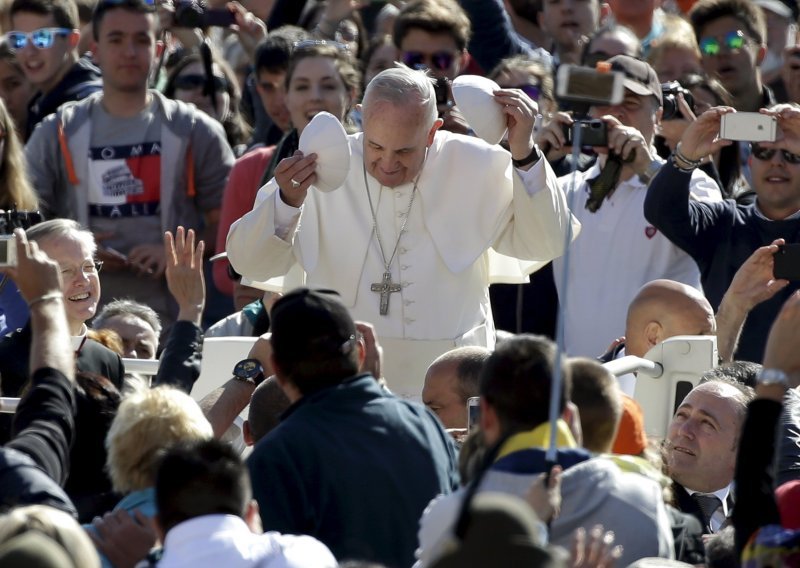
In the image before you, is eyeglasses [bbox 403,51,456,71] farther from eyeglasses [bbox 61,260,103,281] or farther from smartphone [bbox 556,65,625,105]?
smartphone [bbox 556,65,625,105]

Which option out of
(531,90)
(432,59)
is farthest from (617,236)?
(432,59)

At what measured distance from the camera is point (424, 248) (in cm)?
681

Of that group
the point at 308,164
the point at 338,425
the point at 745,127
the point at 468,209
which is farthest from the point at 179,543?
the point at 745,127

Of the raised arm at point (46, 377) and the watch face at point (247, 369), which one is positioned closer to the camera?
the raised arm at point (46, 377)

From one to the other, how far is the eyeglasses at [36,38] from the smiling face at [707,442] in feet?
16.4

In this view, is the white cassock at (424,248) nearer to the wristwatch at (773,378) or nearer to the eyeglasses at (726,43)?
the wristwatch at (773,378)

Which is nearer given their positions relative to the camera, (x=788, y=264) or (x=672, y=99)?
(x=788, y=264)

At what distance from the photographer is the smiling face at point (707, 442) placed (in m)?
6.04

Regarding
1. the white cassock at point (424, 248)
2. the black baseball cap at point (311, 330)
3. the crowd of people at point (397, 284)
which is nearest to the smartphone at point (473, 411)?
the crowd of people at point (397, 284)

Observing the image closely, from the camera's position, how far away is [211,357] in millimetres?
6965

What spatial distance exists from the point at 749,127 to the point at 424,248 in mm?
1449

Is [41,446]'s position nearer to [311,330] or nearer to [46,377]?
[46,377]

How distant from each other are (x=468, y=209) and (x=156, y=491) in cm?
301

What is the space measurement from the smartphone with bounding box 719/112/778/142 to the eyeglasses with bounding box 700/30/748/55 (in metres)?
2.26
